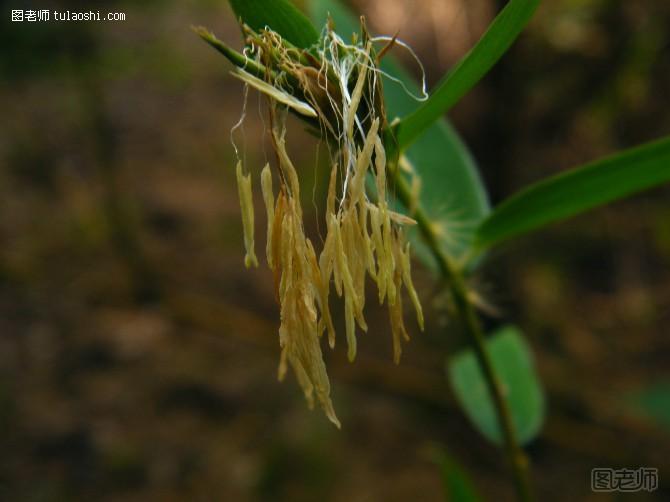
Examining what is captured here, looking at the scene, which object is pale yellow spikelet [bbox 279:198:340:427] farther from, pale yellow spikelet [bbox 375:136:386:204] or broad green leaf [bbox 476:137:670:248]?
broad green leaf [bbox 476:137:670:248]

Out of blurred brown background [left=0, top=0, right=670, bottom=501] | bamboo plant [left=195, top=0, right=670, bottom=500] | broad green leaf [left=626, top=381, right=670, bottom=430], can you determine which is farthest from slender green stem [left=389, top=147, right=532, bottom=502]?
broad green leaf [left=626, top=381, right=670, bottom=430]

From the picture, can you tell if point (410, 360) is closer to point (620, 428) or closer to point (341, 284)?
point (620, 428)

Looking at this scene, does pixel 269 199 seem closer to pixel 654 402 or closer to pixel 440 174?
pixel 440 174

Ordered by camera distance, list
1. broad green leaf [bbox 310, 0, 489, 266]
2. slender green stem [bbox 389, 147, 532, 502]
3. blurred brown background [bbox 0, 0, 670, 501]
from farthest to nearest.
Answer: blurred brown background [bbox 0, 0, 670, 501] < broad green leaf [bbox 310, 0, 489, 266] < slender green stem [bbox 389, 147, 532, 502]

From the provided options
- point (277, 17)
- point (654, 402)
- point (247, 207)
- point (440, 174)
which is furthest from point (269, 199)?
point (654, 402)

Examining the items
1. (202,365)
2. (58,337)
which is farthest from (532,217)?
(58,337)

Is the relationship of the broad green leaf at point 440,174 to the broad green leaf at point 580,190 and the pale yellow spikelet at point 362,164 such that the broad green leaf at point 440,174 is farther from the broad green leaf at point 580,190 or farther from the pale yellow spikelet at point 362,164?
the pale yellow spikelet at point 362,164

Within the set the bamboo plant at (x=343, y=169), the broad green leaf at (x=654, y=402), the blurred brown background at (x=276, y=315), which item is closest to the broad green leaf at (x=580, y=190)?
the bamboo plant at (x=343, y=169)

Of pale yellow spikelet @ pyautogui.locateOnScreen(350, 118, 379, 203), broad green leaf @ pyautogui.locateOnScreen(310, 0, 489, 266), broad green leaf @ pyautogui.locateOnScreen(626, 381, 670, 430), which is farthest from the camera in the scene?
broad green leaf @ pyautogui.locateOnScreen(626, 381, 670, 430)
